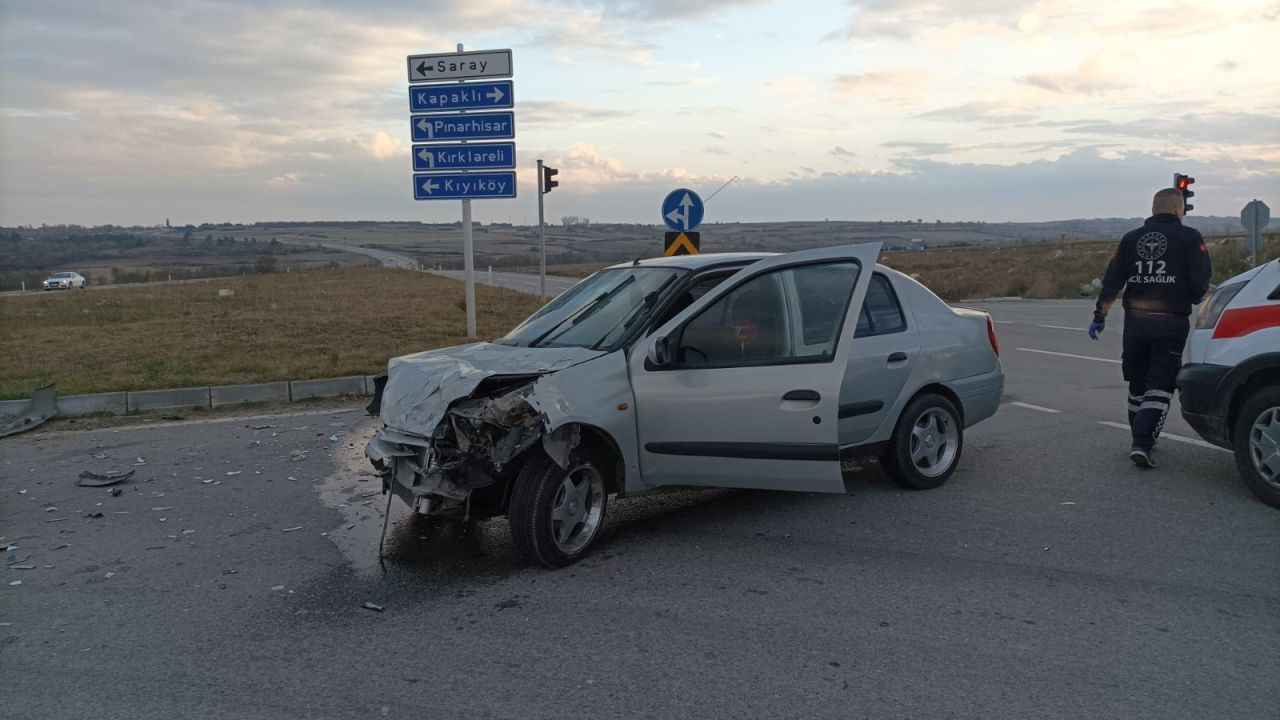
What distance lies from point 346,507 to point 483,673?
115 inches

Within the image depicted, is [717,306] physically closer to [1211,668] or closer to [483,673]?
[483,673]

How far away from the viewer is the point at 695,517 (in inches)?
235

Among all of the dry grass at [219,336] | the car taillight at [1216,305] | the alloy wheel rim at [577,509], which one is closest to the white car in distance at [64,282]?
the dry grass at [219,336]

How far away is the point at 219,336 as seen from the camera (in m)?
16.0

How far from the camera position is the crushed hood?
16.3ft

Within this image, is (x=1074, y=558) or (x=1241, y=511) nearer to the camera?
(x=1074, y=558)

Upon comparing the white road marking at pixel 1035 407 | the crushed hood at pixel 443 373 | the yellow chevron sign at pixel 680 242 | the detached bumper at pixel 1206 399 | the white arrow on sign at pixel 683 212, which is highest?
the white arrow on sign at pixel 683 212

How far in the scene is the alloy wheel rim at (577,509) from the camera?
504 centimetres

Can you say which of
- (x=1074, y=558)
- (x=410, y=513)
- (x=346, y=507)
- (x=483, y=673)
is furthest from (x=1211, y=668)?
(x=346, y=507)

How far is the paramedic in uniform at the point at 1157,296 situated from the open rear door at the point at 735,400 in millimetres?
2705

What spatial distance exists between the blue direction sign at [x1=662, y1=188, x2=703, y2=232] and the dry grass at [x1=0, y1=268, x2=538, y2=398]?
433 centimetres

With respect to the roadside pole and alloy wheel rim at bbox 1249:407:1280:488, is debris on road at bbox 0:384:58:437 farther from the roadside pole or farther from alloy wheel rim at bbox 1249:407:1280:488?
alloy wheel rim at bbox 1249:407:1280:488

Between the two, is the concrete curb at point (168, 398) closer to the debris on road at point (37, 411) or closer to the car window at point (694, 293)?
the debris on road at point (37, 411)

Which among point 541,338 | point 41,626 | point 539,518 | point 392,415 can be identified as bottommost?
point 41,626
